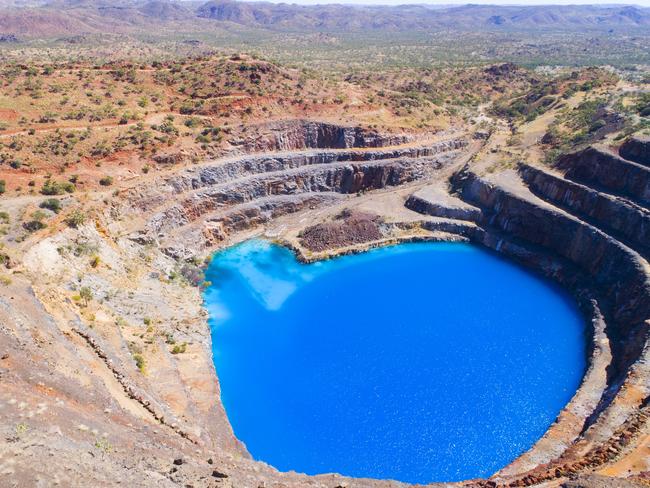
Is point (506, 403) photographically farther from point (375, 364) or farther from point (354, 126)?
point (354, 126)

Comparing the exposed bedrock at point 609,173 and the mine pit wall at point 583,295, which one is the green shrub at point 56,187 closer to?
the mine pit wall at point 583,295

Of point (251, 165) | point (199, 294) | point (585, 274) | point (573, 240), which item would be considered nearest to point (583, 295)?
point (585, 274)

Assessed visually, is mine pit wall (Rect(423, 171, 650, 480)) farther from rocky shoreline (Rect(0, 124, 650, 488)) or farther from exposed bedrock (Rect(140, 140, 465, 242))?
exposed bedrock (Rect(140, 140, 465, 242))

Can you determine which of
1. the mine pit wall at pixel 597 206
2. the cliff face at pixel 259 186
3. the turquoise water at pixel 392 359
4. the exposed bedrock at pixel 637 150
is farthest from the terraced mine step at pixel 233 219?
the exposed bedrock at pixel 637 150

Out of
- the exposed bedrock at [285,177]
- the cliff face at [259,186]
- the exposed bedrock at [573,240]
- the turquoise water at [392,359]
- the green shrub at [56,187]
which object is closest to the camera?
→ the turquoise water at [392,359]

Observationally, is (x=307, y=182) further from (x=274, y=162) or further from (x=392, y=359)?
(x=392, y=359)

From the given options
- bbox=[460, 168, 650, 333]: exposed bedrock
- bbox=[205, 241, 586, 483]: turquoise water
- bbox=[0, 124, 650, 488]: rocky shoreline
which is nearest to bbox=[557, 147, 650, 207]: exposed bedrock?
bbox=[0, 124, 650, 488]: rocky shoreline
